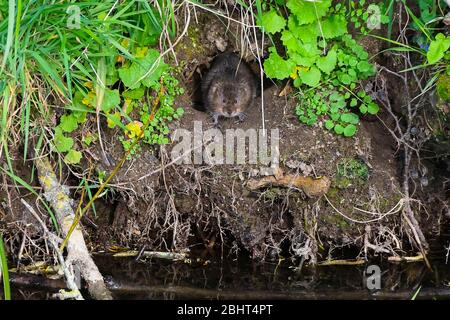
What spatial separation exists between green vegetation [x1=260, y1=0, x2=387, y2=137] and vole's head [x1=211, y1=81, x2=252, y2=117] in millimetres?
541

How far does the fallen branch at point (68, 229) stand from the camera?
12.6ft

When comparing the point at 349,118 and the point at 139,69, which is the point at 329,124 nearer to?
the point at 349,118

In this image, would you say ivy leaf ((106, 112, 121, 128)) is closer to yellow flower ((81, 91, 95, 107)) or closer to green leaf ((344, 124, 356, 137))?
yellow flower ((81, 91, 95, 107))

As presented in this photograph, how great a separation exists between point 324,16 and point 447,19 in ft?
2.41

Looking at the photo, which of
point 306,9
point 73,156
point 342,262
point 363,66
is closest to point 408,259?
Answer: point 342,262

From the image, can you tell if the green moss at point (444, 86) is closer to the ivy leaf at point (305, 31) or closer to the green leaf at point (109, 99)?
the ivy leaf at point (305, 31)

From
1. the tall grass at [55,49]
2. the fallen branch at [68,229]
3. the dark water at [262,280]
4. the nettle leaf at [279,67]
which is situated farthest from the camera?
the nettle leaf at [279,67]

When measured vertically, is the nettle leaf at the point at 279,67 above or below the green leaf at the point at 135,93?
above

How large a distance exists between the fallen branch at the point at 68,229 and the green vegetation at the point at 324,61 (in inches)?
59.6

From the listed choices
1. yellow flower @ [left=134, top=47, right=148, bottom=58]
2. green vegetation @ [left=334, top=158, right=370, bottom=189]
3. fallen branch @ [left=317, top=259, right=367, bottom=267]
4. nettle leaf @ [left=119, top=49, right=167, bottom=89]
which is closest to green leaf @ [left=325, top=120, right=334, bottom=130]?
green vegetation @ [left=334, top=158, right=370, bottom=189]

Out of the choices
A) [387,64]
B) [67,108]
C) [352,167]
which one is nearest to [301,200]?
[352,167]

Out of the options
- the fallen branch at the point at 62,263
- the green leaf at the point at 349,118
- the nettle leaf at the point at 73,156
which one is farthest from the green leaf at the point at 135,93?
the green leaf at the point at 349,118

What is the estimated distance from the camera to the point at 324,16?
13.6ft

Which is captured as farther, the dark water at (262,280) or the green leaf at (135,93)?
the green leaf at (135,93)
